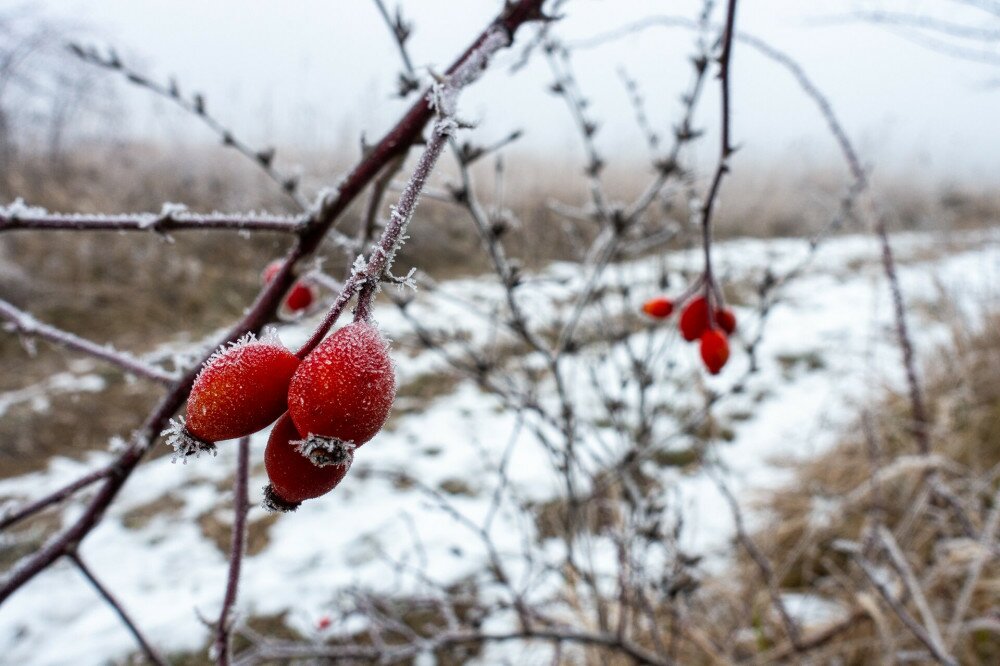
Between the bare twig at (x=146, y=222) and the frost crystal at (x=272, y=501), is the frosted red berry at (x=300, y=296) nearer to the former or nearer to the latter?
the bare twig at (x=146, y=222)

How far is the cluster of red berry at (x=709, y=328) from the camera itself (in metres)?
0.90

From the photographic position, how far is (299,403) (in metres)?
0.36

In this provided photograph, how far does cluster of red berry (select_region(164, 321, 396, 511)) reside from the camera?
14.1 inches

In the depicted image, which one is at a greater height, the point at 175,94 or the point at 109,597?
the point at 175,94

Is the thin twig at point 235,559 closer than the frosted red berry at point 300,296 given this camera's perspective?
Yes

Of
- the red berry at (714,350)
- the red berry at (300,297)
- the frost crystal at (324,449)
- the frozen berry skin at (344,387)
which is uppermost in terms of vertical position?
the red berry at (300,297)

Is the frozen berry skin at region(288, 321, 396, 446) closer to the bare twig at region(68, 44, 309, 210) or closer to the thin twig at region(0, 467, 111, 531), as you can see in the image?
the thin twig at region(0, 467, 111, 531)

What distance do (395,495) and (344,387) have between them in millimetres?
2929

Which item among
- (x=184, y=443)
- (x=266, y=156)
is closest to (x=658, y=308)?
(x=266, y=156)

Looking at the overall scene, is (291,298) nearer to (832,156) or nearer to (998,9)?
(998,9)

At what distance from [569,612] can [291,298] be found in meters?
1.78

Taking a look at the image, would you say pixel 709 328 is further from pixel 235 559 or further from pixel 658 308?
pixel 235 559

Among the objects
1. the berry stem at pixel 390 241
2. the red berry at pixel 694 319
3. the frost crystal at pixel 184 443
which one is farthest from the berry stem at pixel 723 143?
the frost crystal at pixel 184 443

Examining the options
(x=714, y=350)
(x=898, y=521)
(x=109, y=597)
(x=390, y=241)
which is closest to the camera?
(x=390, y=241)
